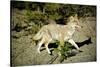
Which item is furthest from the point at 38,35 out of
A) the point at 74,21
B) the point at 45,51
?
the point at 74,21

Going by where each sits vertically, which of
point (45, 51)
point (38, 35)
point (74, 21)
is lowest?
point (45, 51)

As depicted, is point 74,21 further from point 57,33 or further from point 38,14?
point 38,14

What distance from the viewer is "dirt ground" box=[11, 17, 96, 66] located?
2104 millimetres

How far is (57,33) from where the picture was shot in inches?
90.1

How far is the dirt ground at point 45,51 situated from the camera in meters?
2.10

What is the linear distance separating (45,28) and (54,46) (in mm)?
268

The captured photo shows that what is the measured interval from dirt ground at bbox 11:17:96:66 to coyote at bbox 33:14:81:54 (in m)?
0.07

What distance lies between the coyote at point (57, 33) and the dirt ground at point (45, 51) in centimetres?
7

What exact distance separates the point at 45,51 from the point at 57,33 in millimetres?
290

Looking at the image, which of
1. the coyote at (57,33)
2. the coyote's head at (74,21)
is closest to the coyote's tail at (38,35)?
the coyote at (57,33)

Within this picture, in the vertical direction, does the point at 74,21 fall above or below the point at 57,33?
above

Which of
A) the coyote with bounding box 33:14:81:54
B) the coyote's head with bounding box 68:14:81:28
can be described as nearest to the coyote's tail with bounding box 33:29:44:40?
the coyote with bounding box 33:14:81:54

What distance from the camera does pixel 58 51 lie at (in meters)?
2.29

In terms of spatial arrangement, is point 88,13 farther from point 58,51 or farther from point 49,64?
point 49,64
